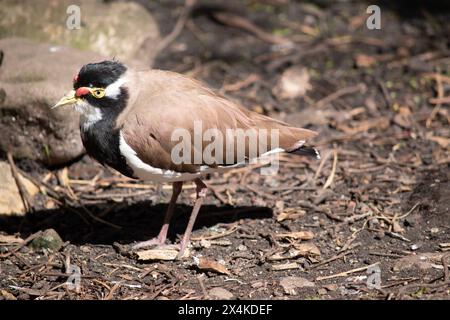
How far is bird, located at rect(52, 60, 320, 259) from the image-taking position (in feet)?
19.2

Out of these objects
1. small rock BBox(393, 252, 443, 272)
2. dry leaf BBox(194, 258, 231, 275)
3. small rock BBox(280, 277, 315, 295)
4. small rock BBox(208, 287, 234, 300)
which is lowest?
small rock BBox(208, 287, 234, 300)

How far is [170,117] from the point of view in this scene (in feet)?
19.3

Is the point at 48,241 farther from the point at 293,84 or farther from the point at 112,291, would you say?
the point at 293,84

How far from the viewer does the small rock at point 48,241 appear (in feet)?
20.6

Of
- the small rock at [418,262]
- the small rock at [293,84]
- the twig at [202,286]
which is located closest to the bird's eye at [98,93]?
the twig at [202,286]

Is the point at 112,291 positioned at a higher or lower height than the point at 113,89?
lower

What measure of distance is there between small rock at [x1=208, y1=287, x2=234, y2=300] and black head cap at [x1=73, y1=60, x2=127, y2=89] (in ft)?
6.13

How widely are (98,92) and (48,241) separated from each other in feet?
4.50

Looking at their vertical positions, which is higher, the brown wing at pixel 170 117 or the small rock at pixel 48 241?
the brown wing at pixel 170 117

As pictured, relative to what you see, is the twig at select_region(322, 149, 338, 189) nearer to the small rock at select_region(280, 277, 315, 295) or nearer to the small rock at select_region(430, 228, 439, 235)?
the small rock at select_region(430, 228, 439, 235)

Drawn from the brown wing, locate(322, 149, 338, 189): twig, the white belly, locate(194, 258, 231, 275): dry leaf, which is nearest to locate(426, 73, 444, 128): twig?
locate(322, 149, 338, 189): twig

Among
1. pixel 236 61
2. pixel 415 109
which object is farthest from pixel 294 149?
pixel 236 61

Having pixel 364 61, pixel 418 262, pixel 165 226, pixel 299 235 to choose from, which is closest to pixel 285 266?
pixel 299 235

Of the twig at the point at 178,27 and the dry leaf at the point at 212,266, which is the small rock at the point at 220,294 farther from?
the twig at the point at 178,27
